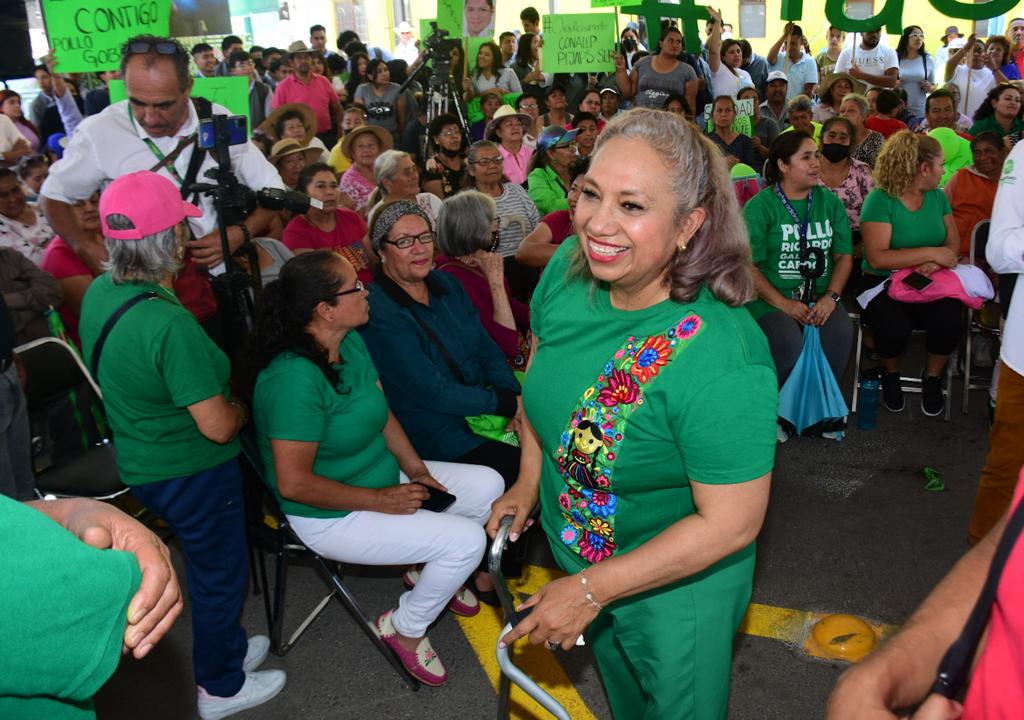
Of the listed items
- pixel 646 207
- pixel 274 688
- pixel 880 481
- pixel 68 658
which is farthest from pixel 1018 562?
pixel 880 481

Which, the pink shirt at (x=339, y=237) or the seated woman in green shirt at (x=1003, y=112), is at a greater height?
the seated woman in green shirt at (x=1003, y=112)

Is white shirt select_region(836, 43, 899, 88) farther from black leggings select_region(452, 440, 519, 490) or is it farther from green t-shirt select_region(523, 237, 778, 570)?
green t-shirt select_region(523, 237, 778, 570)

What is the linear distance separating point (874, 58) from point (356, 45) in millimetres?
7295

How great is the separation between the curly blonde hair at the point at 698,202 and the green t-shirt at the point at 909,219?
3.89m

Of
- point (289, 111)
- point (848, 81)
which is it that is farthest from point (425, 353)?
point (848, 81)

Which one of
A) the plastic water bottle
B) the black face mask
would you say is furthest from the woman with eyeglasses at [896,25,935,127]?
the plastic water bottle

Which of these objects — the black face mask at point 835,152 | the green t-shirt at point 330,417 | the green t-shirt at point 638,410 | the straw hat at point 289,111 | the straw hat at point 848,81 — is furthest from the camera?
the straw hat at point 848,81

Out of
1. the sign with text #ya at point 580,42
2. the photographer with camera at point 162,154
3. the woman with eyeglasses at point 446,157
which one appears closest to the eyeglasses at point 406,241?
the photographer with camera at point 162,154

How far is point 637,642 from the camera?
1.94 m

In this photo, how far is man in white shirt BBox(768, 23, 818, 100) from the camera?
1174cm

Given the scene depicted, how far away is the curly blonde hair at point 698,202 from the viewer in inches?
69.0

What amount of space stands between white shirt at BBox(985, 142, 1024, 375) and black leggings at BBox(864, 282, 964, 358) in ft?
7.52

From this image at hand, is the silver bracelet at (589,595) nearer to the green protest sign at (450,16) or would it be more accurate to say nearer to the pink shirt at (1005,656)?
the pink shirt at (1005,656)

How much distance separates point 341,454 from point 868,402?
3556mm
